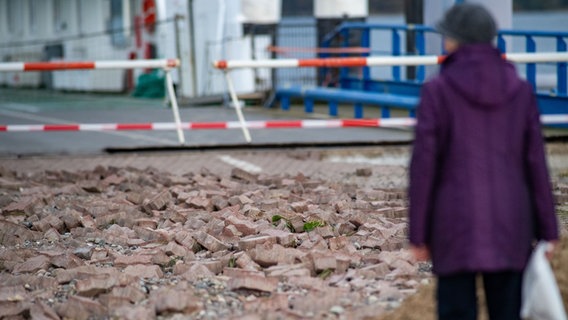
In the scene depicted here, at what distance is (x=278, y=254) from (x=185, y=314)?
3.67 ft

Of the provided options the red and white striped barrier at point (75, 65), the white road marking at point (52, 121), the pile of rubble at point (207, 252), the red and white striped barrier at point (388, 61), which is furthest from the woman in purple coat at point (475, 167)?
the white road marking at point (52, 121)

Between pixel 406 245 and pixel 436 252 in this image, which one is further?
pixel 406 245

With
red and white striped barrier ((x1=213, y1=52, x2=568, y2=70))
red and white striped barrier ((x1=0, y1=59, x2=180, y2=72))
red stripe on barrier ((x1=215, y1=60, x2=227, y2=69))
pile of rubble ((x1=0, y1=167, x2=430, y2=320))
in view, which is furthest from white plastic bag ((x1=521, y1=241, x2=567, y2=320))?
red and white striped barrier ((x1=0, y1=59, x2=180, y2=72))

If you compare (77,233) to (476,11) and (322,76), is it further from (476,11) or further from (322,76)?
(322,76)

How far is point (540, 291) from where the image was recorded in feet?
15.5

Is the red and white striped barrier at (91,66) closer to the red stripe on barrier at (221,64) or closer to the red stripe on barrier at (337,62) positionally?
the red stripe on barrier at (221,64)

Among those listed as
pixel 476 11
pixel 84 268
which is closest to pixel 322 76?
pixel 84 268

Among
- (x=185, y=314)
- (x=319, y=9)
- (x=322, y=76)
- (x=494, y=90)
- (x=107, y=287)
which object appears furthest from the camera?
(x=319, y=9)

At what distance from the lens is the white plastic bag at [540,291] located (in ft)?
15.4

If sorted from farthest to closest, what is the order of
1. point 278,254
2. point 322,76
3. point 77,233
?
point 322,76 < point 77,233 < point 278,254

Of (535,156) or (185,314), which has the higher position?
(535,156)

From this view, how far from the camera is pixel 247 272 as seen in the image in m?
6.78

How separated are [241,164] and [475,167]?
8.46 m

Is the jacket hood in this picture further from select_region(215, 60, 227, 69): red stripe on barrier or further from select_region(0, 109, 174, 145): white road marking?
select_region(0, 109, 174, 145): white road marking
